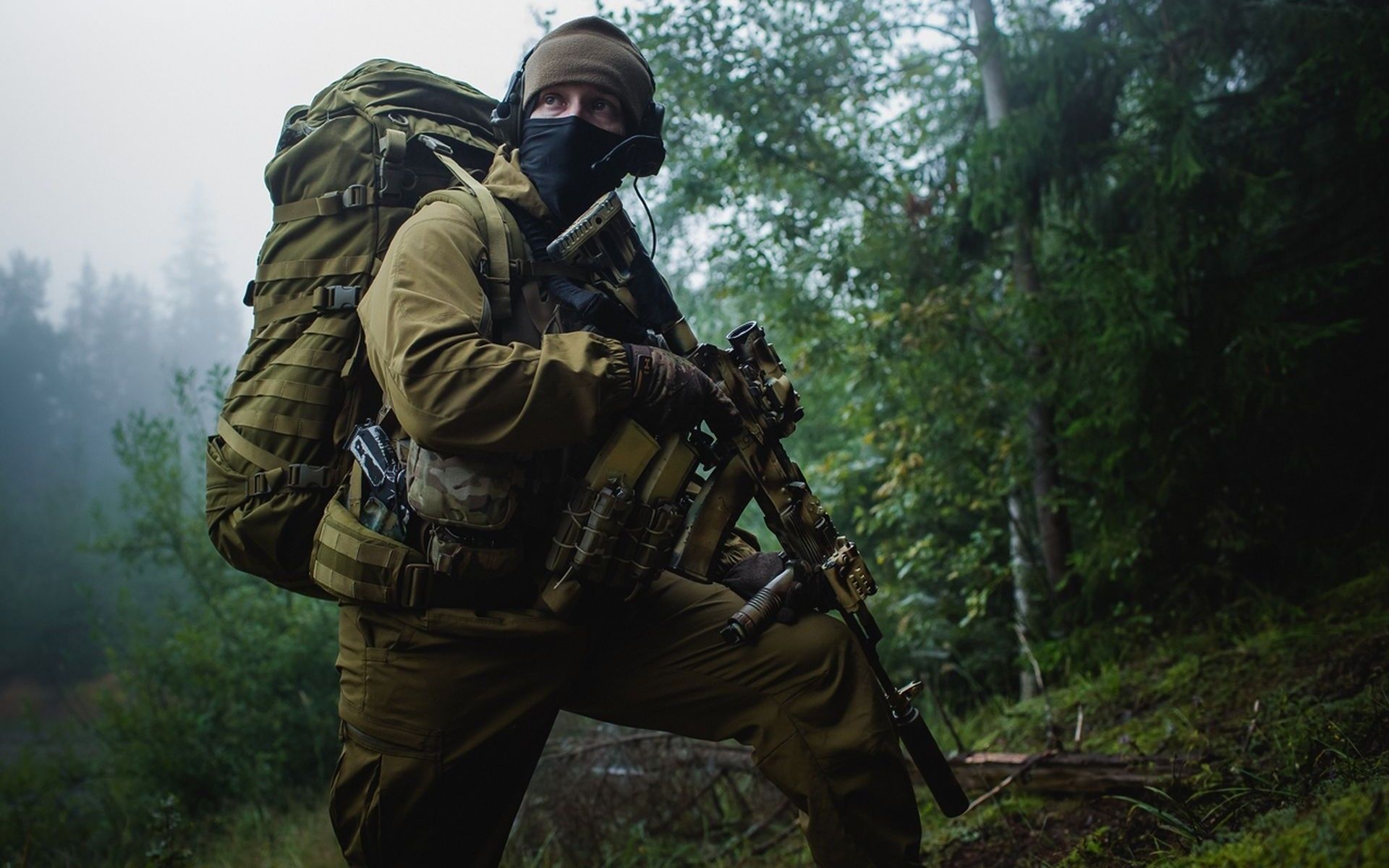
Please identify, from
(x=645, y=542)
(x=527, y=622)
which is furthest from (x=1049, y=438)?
(x=527, y=622)

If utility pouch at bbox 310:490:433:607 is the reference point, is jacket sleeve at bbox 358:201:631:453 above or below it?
above

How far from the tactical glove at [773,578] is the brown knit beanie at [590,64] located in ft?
4.55

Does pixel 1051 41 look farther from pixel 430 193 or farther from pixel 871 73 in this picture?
pixel 430 193

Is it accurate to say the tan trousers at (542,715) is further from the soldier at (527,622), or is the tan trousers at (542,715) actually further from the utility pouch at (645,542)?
the utility pouch at (645,542)

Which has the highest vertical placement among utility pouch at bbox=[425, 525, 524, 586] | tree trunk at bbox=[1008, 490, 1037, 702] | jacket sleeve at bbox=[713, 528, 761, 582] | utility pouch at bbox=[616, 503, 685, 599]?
utility pouch at bbox=[425, 525, 524, 586]

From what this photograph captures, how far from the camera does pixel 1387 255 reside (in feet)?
13.7

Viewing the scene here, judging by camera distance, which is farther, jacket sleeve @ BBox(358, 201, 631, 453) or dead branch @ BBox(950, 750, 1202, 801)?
dead branch @ BBox(950, 750, 1202, 801)

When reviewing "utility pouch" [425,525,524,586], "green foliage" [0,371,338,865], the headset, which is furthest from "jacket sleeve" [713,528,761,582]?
"green foliage" [0,371,338,865]

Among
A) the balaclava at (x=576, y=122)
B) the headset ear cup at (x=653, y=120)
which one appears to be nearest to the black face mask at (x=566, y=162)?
the balaclava at (x=576, y=122)

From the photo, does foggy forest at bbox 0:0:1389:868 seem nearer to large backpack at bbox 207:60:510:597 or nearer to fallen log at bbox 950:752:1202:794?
fallen log at bbox 950:752:1202:794

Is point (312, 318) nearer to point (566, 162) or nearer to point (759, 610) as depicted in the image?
point (566, 162)

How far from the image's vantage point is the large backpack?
2.41 m

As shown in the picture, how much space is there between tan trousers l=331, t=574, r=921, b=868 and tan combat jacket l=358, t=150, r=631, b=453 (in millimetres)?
518

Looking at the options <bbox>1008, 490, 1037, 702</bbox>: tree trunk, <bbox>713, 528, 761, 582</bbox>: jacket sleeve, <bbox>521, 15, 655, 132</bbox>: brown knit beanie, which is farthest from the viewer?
<bbox>1008, 490, 1037, 702</bbox>: tree trunk
